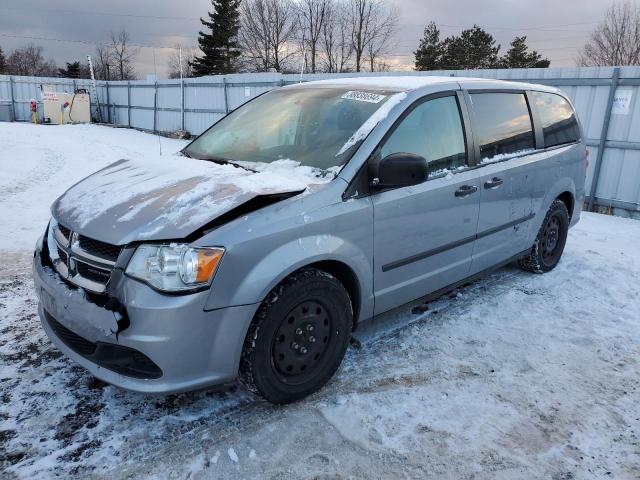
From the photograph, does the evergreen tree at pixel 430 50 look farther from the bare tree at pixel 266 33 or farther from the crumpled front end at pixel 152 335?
the crumpled front end at pixel 152 335

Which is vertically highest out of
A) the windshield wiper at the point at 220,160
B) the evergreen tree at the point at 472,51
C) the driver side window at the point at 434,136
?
the evergreen tree at the point at 472,51

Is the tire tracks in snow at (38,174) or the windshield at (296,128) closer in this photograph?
the windshield at (296,128)

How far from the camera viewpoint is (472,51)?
4384 cm

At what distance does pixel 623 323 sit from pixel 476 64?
44586 mm

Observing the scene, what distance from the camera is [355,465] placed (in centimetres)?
233

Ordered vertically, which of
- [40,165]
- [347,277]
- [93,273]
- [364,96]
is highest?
[364,96]

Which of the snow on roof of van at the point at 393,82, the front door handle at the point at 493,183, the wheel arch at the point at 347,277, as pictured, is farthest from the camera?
the front door handle at the point at 493,183

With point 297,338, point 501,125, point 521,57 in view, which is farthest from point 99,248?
point 521,57

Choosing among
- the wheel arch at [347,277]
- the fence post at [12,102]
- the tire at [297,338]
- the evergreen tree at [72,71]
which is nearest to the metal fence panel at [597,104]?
the wheel arch at [347,277]

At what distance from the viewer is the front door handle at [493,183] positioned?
3.73 metres

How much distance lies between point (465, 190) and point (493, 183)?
401mm

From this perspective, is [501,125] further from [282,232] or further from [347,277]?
[282,232]

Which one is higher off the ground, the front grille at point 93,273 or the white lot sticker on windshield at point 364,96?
the white lot sticker on windshield at point 364,96

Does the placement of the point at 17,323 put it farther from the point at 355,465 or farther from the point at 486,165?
the point at 486,165
